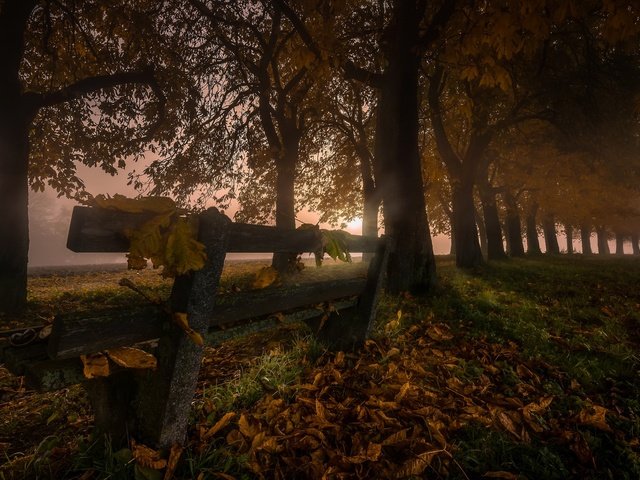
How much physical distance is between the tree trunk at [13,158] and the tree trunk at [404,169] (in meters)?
6.80

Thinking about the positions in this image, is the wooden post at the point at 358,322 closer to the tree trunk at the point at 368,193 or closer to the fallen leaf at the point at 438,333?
the fallen leaf at the point at 438,333

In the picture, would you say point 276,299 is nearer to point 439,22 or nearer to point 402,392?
point 402,392

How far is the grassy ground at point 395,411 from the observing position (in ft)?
6.22

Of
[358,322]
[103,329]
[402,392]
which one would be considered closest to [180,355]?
[103,329]

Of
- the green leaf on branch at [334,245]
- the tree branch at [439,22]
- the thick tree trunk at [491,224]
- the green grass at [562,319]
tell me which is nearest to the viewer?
the green leaf on branch at [334,245]

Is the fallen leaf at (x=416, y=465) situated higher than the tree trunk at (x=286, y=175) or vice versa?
the tree trunk at (x=286, y=175)

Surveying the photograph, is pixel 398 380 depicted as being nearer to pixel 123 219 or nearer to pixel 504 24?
pixel 123 219

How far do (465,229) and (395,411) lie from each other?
34.5 feet

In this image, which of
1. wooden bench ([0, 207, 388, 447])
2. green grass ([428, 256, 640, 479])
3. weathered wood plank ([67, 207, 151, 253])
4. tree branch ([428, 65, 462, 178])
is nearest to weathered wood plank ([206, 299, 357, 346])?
wooden bench ([0, 207, 388, 447])

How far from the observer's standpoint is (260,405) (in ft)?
7.99

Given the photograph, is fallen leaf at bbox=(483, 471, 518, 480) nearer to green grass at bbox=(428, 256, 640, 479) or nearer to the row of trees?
green grass at bbox=(428, 256, 640, 479)

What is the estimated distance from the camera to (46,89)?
9094 mm

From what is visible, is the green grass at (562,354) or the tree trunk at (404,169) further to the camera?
the tree trunk at (404,169)

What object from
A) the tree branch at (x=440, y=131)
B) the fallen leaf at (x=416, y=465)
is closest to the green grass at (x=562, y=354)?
the fallen leaf at (x=416, y=465)
